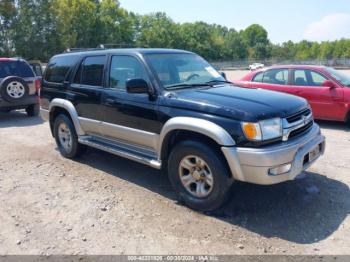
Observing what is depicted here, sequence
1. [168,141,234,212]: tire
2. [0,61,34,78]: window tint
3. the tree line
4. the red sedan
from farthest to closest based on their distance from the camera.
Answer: the tree line
[0,61,34,78]: window tint
the red sedan
[168,141,234,212]: tire

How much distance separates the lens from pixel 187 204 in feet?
14.4

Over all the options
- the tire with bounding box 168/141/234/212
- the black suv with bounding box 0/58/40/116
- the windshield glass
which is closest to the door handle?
the windshield glass

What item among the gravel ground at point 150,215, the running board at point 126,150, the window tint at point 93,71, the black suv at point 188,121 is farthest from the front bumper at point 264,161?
the window tint at point 93,71

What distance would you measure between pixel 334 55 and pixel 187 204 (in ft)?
386

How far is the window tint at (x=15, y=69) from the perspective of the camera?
Result: 10.3 metres

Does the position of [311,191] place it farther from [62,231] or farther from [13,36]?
[13,36]

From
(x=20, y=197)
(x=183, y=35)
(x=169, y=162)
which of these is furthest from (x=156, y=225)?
(x=183, y=35)

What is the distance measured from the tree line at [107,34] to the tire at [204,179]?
774 cm

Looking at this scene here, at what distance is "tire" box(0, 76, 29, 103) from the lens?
9734 mm

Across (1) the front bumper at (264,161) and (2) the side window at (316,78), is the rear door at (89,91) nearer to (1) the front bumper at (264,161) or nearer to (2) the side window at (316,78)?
(1) the front bumper at (264,161)

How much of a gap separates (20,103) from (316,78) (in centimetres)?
794

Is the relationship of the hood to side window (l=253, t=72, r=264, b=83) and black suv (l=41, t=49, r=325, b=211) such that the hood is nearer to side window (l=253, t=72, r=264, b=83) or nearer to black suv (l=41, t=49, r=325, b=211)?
black suv (l=41, t=49, r=325, b=211)

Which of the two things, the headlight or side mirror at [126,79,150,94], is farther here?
side mirror at [126,79,150,94]

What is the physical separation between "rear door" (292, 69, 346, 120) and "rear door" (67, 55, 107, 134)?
5.23m
